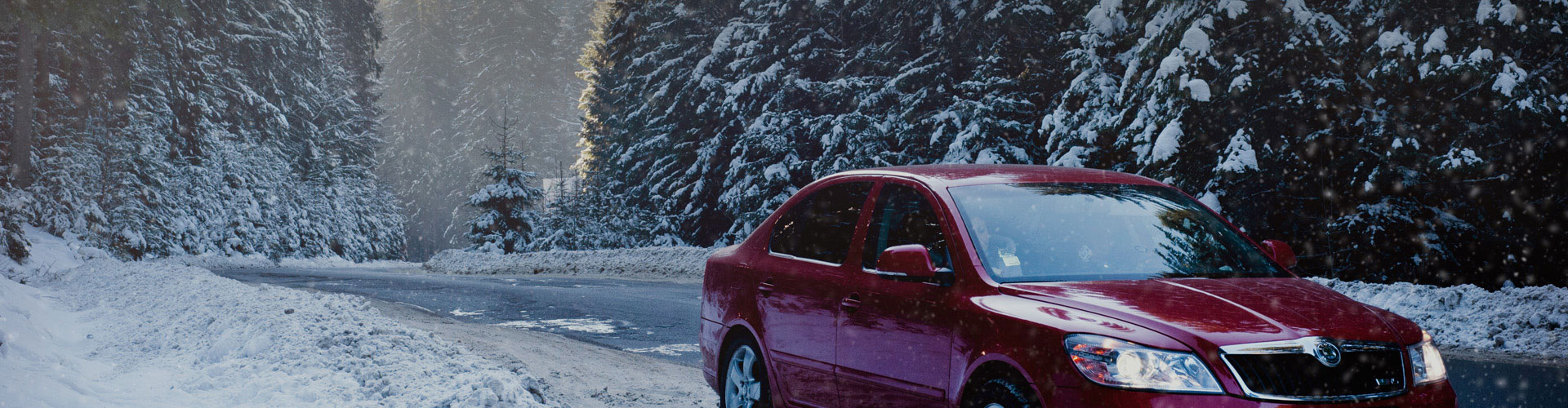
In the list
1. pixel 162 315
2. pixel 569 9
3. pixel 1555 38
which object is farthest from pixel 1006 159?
pixel 569 9

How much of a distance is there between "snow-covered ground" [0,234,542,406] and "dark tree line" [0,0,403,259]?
9.44 m

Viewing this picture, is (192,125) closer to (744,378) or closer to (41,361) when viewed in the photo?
(41,361)

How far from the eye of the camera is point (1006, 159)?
21500 millimetres

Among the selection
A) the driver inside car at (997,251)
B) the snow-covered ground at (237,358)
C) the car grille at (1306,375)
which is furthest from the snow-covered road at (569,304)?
the car grille at (1306,375)

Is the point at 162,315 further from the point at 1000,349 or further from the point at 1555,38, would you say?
the point at 1555,38

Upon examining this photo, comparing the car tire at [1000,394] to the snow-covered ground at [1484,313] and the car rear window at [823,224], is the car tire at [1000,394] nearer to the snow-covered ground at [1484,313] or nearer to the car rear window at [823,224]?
the car rear window at [823,224]

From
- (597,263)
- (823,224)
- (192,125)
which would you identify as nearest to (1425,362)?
(823,224)

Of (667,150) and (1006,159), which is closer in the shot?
(1006,159)

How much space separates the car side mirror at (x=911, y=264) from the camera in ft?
12.7

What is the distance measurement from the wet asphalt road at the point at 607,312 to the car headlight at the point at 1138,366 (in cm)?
449

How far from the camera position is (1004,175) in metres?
4.68

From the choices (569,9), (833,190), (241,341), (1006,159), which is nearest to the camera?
(833,190)

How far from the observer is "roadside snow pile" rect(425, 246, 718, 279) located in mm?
26609

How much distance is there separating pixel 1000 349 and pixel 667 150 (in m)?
32.4
